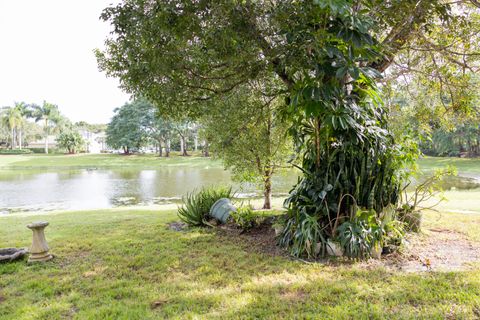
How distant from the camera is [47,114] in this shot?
46906 mm

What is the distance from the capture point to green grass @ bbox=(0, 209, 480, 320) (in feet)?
8.23

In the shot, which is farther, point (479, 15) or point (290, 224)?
point (479, 15)

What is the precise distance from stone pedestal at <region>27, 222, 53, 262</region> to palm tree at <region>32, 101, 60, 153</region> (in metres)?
49.7

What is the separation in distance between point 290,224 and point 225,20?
8.37ft

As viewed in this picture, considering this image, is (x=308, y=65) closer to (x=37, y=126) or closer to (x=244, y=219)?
(x=244, y=219)

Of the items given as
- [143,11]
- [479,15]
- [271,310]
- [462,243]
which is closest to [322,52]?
[143,11]

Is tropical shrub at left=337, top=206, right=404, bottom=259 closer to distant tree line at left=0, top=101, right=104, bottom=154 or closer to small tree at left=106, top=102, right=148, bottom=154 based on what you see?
small tree at left=106, top=102, right=148, bottom=154

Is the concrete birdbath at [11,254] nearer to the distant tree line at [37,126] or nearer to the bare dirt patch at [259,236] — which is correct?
the bare dirt patch at [259,236]

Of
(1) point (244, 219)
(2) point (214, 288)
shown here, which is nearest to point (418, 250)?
(1) point (244, 219)

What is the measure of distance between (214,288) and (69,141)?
44968 mm

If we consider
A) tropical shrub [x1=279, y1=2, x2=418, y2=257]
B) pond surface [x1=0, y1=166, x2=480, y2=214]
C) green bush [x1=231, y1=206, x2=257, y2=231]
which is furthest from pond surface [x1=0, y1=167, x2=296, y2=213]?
A: tropical shrub [x1=279, y1=2, x2=418, y2=257]

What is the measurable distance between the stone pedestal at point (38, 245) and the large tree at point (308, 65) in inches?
82.4

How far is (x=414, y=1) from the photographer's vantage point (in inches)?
128

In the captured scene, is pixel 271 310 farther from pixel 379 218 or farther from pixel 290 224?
pixel 379 218
